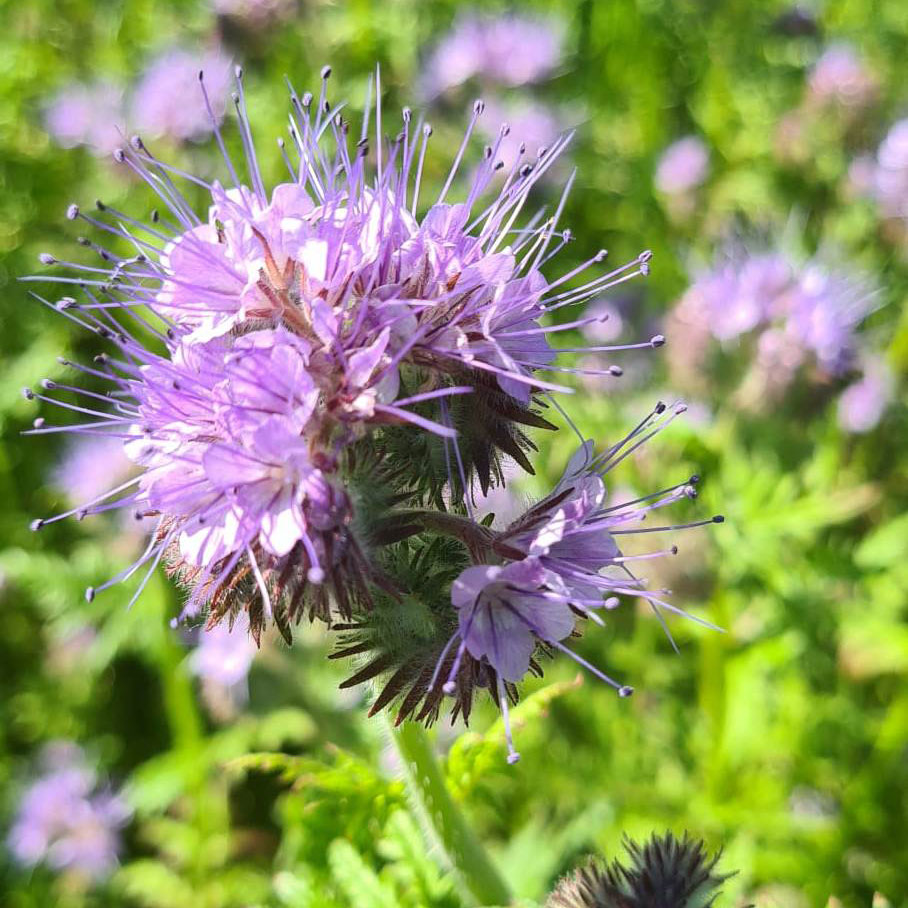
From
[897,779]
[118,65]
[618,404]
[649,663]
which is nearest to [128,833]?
[649,663]

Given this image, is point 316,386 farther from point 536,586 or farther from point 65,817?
point 65,817

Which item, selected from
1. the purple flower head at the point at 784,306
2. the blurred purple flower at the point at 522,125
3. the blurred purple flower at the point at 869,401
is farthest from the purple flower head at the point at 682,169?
the blurred purple flower at the point at 869,401

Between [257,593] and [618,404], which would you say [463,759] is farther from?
[618,404]

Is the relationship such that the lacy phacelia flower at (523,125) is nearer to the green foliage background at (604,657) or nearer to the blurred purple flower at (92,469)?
the green foliage background at (604,657)

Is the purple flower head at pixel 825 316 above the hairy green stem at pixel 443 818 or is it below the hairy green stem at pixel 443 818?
above

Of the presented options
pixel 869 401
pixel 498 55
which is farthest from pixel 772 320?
pixel 498 55

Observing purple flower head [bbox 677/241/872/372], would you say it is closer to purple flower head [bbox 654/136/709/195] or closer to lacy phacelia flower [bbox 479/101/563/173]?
purple flower head [bbox 654/136/709/195]
